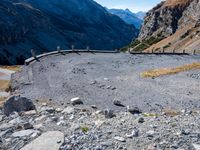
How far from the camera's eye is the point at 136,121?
59.7 ft

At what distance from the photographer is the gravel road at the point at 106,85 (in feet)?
89.8

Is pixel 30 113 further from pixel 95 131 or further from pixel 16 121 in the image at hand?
pixel 95 131

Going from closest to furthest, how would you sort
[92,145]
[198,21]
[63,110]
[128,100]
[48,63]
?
[92,145] → [63,110] → [128,100] → [48,63] → [198,21]

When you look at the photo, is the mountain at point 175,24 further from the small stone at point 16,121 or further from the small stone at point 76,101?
the small stone at point 16,121

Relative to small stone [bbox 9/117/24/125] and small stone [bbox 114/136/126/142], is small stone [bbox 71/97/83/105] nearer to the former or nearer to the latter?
small stone [bbox 9/117/24/125]

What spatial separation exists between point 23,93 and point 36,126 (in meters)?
11.8

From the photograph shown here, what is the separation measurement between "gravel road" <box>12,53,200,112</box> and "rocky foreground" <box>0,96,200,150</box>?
5.49m

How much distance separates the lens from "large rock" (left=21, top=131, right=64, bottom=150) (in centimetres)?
1616

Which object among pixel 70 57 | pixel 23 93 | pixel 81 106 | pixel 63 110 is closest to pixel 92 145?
pixel 63 110

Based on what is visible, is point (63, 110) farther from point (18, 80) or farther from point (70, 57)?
point (70, 57)

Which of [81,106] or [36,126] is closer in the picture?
[36,126]

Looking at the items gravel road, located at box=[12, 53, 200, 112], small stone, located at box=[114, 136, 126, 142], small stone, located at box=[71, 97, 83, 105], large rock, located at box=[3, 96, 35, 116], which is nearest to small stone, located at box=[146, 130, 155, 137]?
small stone, located at box=[114, 136, 126, 142]

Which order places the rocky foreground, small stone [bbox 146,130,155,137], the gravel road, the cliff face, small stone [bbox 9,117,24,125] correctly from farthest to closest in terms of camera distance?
the cliff face
the gravel road
small stone [bbox 9,117,24,125]
small stone [bbox 146,130,155,137]
the rocky foreground

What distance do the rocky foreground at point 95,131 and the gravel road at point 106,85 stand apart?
5.49 meters
